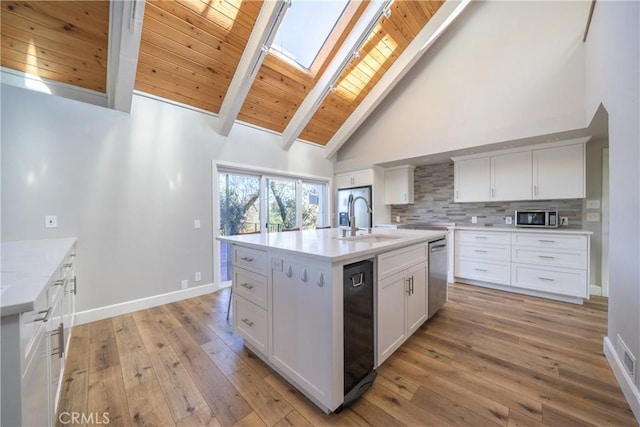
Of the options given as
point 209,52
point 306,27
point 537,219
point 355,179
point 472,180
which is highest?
point 306,27

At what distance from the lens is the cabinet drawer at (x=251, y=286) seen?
5.65 ft

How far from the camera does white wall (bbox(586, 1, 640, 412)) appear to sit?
1382 mm

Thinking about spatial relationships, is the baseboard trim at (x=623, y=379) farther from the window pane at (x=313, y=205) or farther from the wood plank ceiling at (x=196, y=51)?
the wood plank ceiling at (x=196, y=51)

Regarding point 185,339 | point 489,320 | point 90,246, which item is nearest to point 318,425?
point 185,339

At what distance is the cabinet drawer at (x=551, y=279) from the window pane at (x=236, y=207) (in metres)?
3.92

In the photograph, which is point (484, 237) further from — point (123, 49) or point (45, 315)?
point (123, 49)

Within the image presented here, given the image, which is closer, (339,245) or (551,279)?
(339,245)

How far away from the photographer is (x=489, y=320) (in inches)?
97.1

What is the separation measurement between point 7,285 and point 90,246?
2106mm

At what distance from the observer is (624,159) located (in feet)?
5.05

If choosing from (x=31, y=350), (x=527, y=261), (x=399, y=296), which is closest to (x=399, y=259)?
(x=399, y=296)

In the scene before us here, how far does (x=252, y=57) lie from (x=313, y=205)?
9.47ft

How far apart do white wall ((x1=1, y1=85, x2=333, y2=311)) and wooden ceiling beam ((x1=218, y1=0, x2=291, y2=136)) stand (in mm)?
334

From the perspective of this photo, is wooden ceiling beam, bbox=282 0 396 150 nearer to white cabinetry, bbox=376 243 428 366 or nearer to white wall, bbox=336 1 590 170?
white wall, bbox=336 1 590 170
